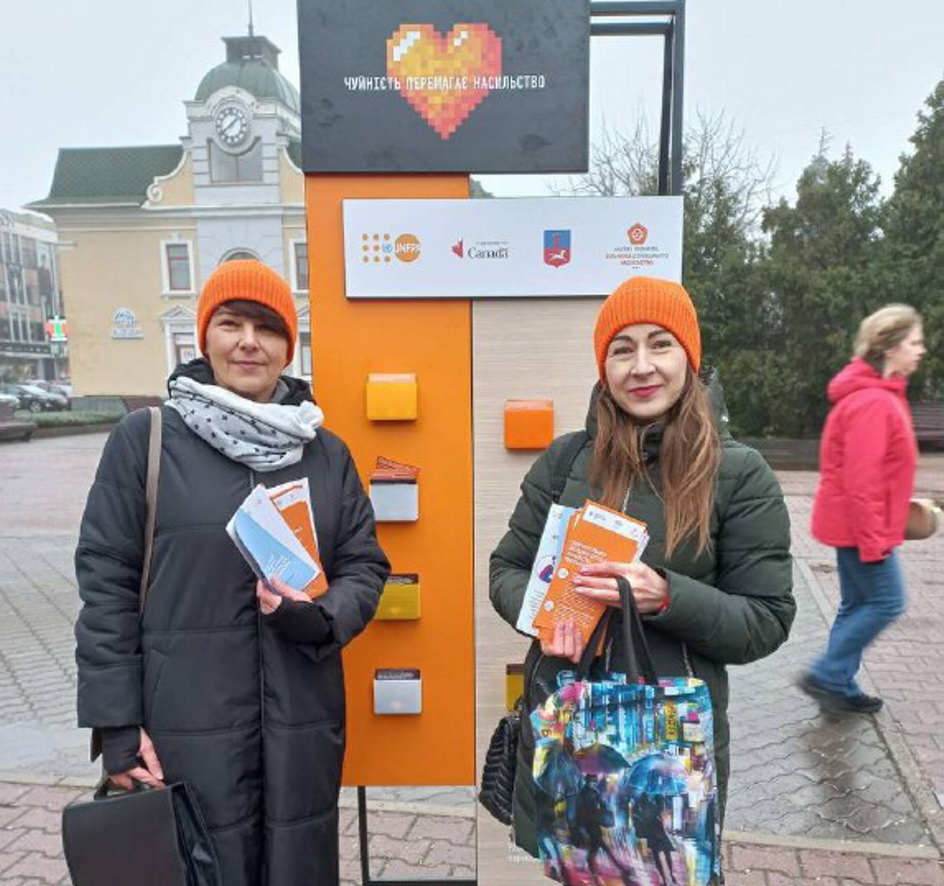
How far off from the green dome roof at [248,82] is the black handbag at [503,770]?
38073 millimetres

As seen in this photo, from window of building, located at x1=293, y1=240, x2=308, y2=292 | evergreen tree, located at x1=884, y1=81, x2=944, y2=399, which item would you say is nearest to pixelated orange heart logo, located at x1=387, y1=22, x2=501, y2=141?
evergreen tree, located at x1=884, y1=81, x2=944, y2=399

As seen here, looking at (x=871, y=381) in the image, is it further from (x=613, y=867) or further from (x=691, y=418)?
(x=613, y=867)

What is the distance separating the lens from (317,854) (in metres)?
1.96

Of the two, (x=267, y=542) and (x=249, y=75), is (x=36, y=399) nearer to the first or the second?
(x=249, y=75)

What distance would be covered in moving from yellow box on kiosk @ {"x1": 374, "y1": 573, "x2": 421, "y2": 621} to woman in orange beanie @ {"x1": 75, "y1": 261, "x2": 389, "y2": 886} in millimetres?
450

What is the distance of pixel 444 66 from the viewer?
2219 millimetres

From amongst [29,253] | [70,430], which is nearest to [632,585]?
[70,430]

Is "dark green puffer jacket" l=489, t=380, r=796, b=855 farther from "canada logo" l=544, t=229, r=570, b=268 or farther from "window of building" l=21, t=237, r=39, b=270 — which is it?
"window of building" l=21, t=237, r=39, b=270

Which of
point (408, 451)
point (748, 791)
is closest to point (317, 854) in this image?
point (408, 451)

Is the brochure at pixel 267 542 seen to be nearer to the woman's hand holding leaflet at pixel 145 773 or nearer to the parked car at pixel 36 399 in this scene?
the woman's hand holding leaflet at pixel 145 773

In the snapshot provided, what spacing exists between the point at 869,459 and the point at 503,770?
8.87 feet

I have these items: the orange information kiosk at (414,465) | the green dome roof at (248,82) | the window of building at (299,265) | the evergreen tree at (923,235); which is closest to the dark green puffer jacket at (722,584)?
the orange information kiosk at (414,465)

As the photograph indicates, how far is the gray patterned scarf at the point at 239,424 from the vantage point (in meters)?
1.84

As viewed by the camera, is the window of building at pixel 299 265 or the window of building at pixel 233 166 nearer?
the window of building at pixel 299 265
